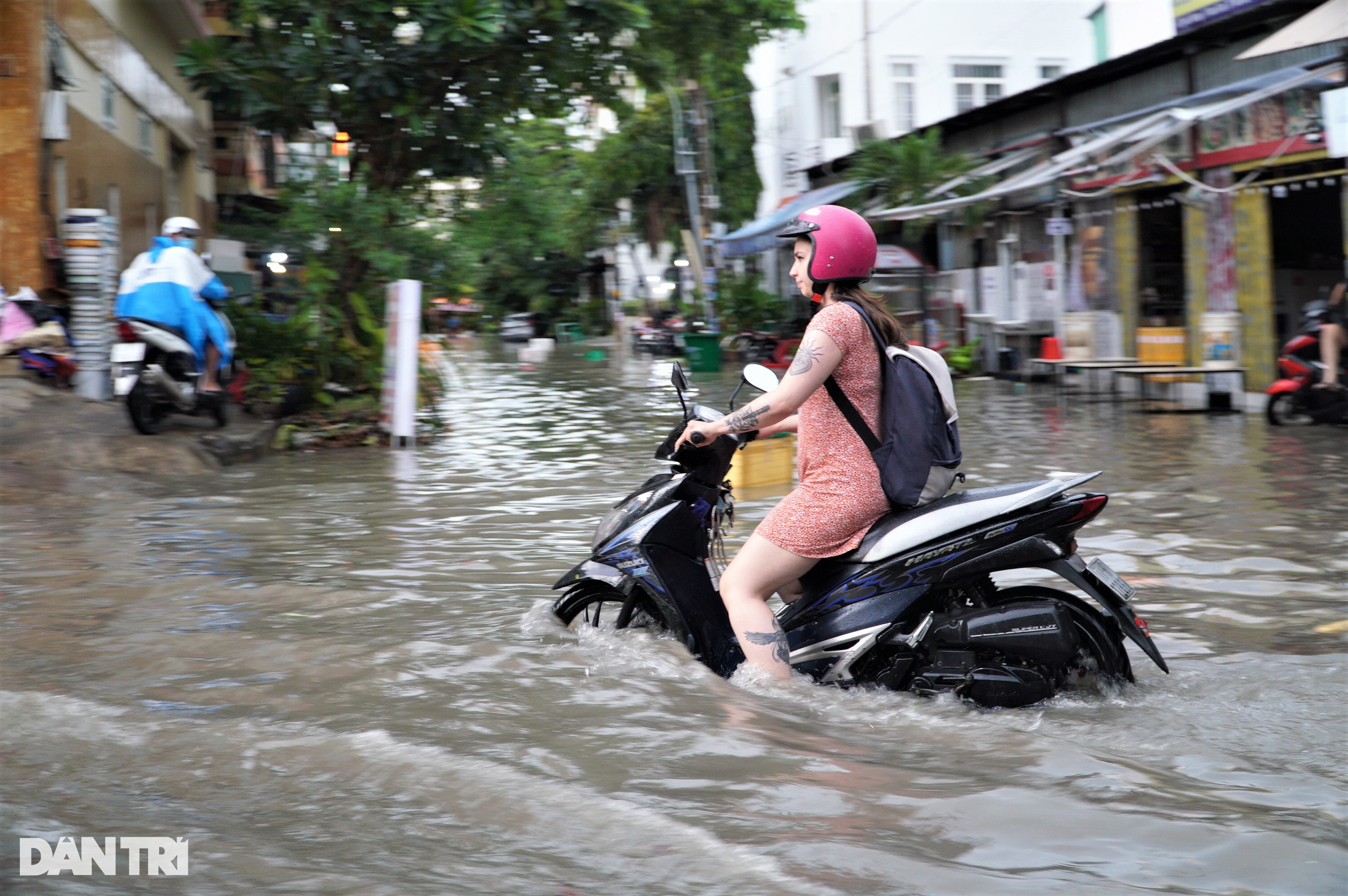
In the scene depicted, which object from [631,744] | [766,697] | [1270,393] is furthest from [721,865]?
[1270,393]

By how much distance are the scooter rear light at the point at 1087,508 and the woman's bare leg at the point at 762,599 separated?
799 mm

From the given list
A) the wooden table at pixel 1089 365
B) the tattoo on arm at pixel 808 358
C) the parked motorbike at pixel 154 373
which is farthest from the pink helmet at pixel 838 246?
the wooden table at pixel 1089 365

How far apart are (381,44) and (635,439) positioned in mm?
4663

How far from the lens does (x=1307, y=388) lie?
12305 mm

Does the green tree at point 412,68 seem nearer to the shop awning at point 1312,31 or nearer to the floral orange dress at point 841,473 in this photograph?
the shop awning at point 1312,31

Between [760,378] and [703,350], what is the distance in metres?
20.3

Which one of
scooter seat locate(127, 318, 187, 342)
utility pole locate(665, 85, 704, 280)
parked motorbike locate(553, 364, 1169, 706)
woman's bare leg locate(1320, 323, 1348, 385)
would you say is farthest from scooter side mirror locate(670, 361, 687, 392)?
utility pole locate(665, 85, 704, 280)

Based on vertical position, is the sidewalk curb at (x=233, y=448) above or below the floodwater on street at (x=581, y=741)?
above

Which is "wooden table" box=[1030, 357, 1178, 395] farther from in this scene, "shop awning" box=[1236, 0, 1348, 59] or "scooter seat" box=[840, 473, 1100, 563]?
"scooter seat" box=[840, 473, 1100, 563]

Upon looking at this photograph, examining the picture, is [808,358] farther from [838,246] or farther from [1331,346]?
[1331,346]

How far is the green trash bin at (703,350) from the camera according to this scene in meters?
24.2

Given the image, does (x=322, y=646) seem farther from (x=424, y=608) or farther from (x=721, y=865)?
(x=721, y=865)

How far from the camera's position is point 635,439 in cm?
1289

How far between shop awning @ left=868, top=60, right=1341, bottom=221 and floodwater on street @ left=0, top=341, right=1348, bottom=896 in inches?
307
